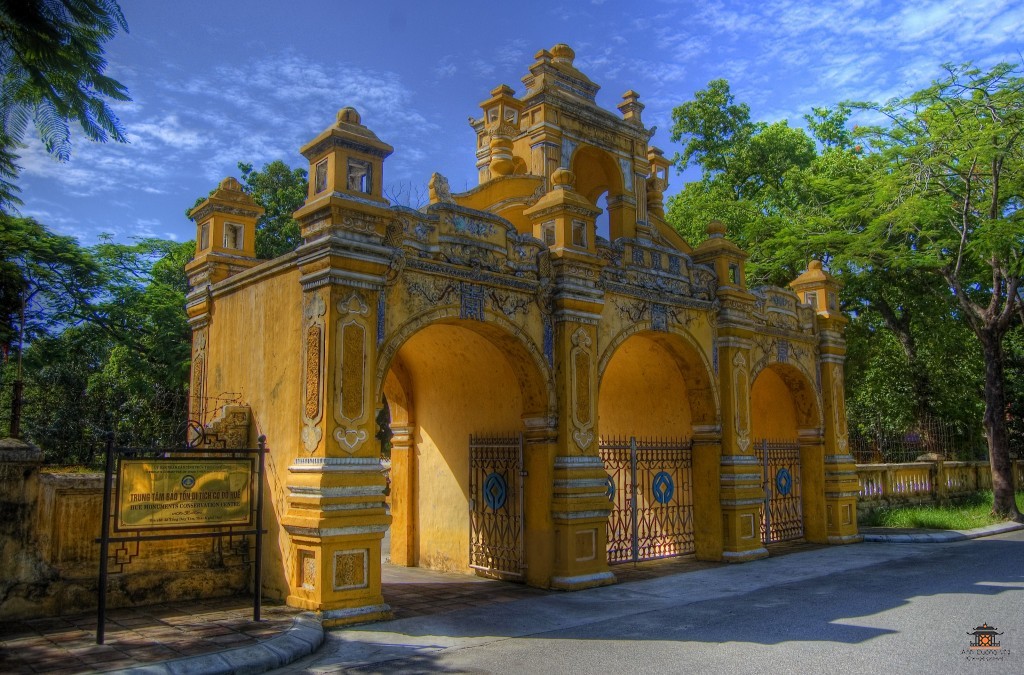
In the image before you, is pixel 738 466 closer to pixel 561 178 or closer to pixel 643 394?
pixel 643 394

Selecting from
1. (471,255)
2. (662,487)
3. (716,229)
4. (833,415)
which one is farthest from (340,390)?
(833,415)

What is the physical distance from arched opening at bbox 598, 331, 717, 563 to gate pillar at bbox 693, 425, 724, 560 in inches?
2.6

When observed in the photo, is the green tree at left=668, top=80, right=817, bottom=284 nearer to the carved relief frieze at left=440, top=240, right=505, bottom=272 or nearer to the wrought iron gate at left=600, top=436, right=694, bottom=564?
the wrought iron gate at left=600, top=436, right=694, bottom=564

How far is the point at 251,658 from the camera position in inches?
247

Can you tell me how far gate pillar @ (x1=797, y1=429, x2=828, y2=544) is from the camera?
48.6ft

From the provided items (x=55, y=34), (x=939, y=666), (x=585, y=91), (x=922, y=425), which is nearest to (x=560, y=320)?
(x=585, y=91)

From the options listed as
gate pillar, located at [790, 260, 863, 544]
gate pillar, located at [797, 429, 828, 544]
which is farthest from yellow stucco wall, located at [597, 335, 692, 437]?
gate pillar, located at [790, 260, 863, 544]

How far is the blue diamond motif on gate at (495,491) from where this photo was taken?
10859 mm

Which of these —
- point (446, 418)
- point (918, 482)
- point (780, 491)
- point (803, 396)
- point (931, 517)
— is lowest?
point (931, 517)

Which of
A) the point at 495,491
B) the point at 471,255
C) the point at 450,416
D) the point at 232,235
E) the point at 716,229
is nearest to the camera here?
the point at 471,255

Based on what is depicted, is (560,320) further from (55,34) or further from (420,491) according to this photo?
(55,34)

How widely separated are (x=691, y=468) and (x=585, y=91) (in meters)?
6.49

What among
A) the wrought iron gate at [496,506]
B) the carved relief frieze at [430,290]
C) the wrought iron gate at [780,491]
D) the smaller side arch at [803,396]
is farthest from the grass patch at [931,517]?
the carved relief frieze at [430,290]

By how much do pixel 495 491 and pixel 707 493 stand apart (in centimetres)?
377
